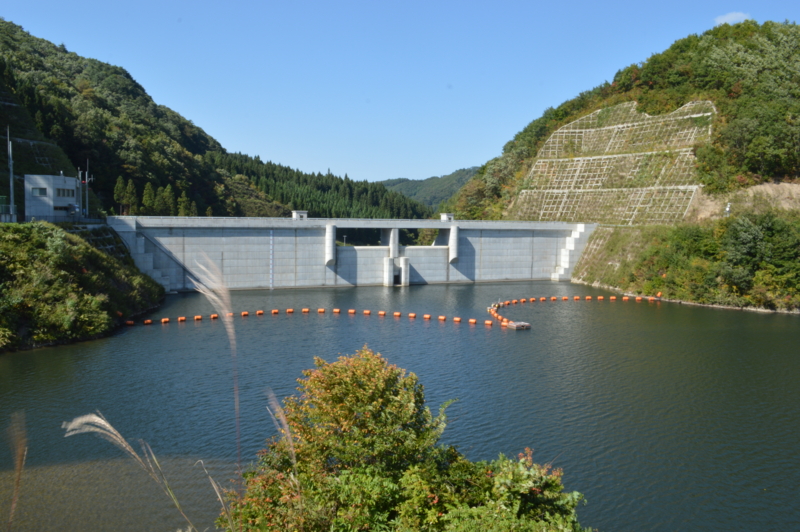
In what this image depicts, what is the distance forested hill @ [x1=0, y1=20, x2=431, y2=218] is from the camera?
79.4 metres

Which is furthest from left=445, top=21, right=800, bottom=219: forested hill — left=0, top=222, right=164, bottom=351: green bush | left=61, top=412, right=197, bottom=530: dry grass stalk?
left=61, top=412, right=197, bottom=530: dry grass stalk

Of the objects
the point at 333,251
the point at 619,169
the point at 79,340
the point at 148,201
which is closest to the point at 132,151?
the point at 148,201

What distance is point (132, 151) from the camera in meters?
90.1

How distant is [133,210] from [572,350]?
62450 mm

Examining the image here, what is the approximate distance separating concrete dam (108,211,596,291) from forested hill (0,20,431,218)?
15201 millimetres

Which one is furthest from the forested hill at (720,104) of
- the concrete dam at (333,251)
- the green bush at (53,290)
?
the green bush at (53,290)

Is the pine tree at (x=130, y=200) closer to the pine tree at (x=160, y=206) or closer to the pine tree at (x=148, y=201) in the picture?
the pine tree at (x=148, y=201)

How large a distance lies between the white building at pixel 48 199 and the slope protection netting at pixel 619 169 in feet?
186

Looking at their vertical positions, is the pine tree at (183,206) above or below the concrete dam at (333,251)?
above

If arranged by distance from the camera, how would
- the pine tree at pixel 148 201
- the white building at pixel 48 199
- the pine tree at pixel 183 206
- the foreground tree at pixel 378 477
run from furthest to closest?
1. the pine tree at pixel 183 206
2. the pine tree at pixel 148 201
3. the white building at pixel 48 199
4. the foreground tree at pixel 378 477

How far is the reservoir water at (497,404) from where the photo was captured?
Result: 20.0m

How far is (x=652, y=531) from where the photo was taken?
18.3 metres

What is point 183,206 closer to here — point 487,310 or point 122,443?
point 487,310

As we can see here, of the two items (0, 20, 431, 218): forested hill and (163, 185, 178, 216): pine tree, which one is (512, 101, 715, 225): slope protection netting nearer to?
(163, 185, 178, 216): pine tree
